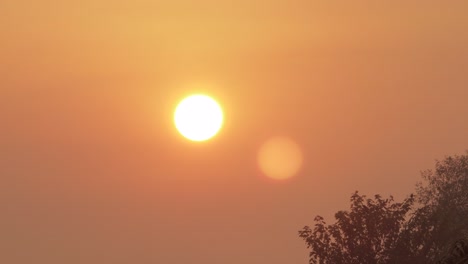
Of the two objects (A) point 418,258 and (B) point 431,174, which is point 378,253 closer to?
(A) point 418,258

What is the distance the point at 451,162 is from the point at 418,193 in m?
3.17

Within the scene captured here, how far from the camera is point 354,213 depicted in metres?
84.9

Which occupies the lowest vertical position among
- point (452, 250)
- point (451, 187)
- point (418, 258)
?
point (452, 250)

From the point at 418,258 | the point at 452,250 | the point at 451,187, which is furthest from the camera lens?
the point at 451,187

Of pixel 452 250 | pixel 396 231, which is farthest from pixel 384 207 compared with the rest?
pixel 452 250

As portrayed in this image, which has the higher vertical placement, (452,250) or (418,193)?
(418,193)

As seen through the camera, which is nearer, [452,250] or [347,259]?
[452,250]

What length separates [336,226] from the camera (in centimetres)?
8406

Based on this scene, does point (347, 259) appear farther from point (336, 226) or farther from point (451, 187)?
point (451, 187)

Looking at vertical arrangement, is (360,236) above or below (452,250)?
above

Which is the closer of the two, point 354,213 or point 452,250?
point 452,250

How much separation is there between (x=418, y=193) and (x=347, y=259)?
391 inches

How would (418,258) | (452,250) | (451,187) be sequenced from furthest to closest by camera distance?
(451,187) < (418,258) < (452,250)

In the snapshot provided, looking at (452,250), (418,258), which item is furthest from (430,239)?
(452,250)
